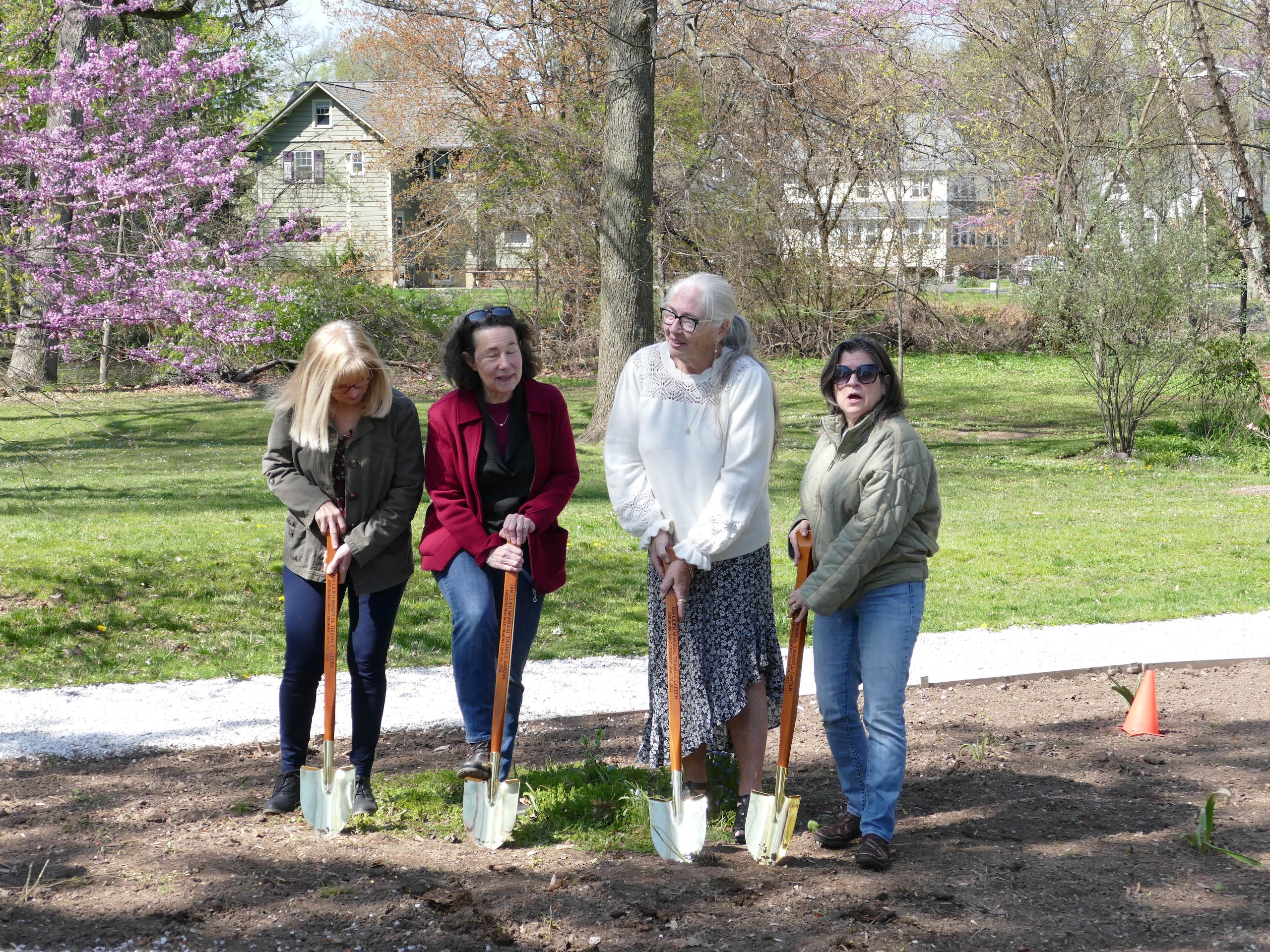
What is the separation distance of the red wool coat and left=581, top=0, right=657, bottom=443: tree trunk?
976cm

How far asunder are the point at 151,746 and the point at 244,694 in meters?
0.84

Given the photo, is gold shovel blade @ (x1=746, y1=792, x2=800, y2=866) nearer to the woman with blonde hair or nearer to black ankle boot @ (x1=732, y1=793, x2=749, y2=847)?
black ankle boot @ (x1=732, y1=793, x2=749, y2=847)

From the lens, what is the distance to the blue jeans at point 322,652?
13.1 ft

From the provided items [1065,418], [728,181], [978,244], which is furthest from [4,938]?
[978,244]

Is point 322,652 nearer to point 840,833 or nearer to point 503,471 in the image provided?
point 503,471

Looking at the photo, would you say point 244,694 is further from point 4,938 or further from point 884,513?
point 884,513

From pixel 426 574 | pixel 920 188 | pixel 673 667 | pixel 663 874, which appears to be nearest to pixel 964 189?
pixel 920 188

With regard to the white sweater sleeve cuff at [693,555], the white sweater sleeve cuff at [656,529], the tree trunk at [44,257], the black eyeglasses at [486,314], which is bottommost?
the white sweater sleeve cuff at [693,555]

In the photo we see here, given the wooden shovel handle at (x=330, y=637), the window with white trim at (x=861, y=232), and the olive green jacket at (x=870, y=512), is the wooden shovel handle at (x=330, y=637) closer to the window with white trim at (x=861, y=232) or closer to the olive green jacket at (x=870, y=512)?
the olive green jacket at (x=870, y=512)

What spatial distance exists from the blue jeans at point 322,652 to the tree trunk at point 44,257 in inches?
146

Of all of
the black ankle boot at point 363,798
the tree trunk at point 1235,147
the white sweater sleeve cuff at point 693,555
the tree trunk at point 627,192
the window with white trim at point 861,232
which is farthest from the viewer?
the window with white trim at point 861,232

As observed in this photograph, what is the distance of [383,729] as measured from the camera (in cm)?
539

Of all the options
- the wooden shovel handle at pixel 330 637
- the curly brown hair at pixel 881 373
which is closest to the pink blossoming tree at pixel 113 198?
the wooden shovel handle at pixel 330 637

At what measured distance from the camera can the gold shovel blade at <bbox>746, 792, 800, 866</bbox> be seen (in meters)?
3.70
